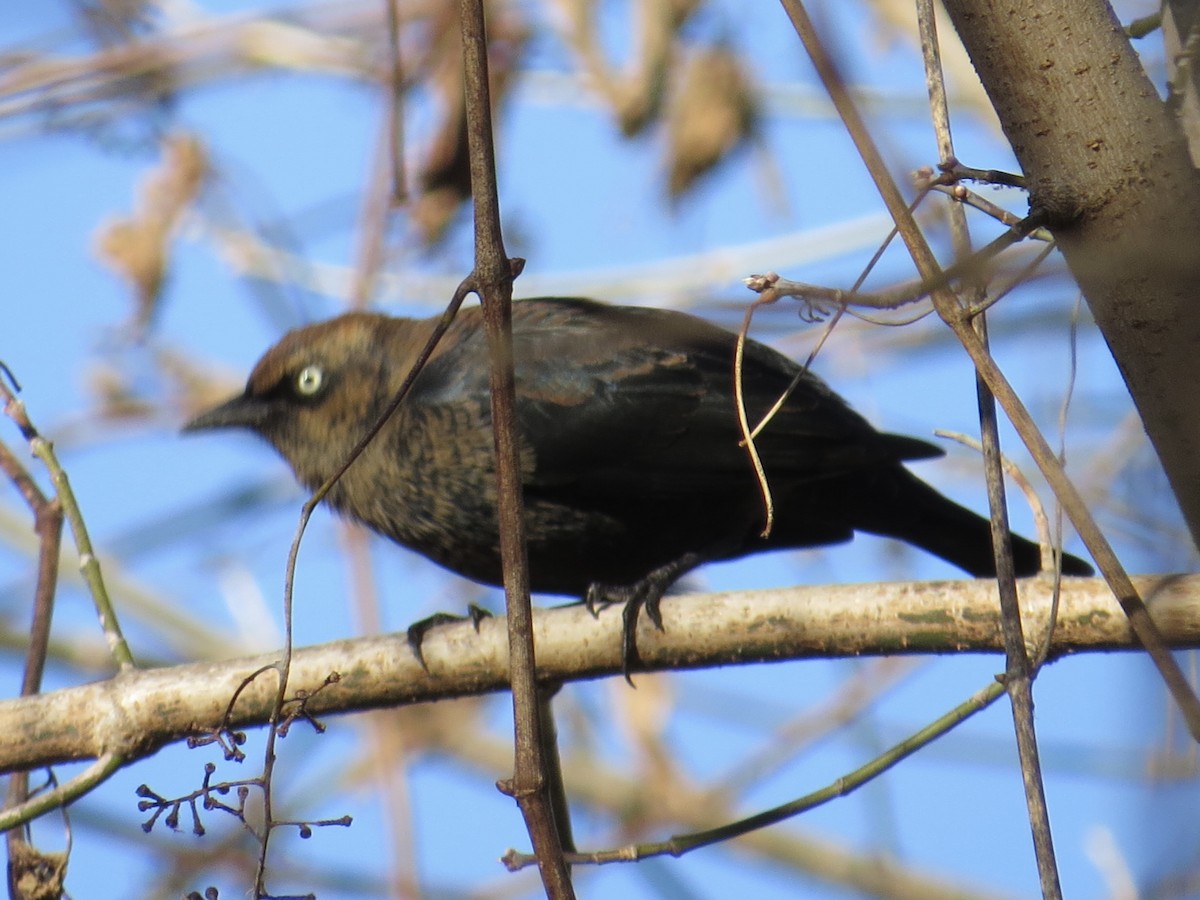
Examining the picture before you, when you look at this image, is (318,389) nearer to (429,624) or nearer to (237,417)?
(237,417)

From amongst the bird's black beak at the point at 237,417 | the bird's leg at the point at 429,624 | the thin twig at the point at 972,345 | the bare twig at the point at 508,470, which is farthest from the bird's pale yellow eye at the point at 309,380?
the thin twig at the point at 972,345

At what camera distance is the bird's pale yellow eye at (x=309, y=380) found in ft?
15.6

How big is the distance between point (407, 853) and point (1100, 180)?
2.26 meters

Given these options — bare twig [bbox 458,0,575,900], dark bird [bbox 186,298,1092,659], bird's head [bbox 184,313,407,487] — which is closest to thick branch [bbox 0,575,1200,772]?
dark bird [bbox 186,298,1092,659]

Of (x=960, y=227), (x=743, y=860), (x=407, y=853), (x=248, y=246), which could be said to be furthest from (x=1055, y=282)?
(x=743, y=860)

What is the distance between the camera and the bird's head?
4.72 meters

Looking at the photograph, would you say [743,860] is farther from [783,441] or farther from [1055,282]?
[1055,282]

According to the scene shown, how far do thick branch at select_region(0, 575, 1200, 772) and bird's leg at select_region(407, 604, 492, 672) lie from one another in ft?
0.05

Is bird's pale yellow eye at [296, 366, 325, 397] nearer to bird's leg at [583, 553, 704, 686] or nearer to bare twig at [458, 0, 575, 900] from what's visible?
bird's leg at [583, 553, 704, 686]

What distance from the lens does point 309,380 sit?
476 cm

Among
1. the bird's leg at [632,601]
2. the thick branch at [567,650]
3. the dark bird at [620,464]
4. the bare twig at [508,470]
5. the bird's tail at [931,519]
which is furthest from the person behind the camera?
the bird's tail at [931,519]

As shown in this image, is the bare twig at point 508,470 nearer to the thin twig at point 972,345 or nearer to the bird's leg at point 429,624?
the thin twig at point 972,345

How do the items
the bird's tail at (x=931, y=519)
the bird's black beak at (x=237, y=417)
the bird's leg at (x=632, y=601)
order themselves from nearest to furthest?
the bird's leg at (x=632, y=601) < the bird's tail at (x=931, y=519) < the bird's black beak at (x=237, y=417)

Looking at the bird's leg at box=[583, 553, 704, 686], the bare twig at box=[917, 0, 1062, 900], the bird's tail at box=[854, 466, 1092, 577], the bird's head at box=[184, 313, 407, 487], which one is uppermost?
the bird's head at box=[184, 313, 407, 487]
